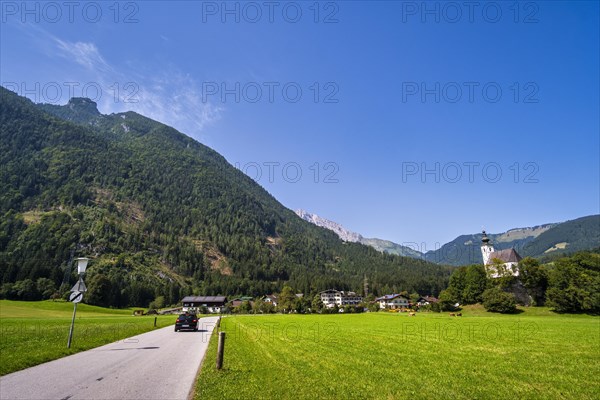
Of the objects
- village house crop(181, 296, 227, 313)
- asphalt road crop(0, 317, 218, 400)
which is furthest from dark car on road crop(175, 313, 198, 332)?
village house crop(181, 296, 227, 313)

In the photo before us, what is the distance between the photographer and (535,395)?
33.5ft

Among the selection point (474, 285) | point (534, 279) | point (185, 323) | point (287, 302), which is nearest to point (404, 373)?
point (185, 323)

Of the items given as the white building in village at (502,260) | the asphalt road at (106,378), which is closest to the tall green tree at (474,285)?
the white building in village at (502,260)

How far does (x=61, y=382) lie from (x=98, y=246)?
207490 mm

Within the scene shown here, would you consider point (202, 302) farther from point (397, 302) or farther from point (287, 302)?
point (397, 302)

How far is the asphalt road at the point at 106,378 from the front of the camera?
390 inches

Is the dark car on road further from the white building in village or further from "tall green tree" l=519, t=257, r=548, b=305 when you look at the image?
the white building in village

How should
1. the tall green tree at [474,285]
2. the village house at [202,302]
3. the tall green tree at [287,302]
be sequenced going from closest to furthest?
the tall green tree at [474,285], the tall green tree at [287,302], the village house at [202,302]

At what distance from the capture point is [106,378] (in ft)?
40.0

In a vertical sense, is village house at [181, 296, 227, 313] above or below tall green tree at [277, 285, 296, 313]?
below

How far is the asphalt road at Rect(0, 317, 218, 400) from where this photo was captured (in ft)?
32.5

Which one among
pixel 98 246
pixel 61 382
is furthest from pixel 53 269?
pixel 61 382

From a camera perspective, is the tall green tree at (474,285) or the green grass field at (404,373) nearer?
the green grass field at (404,373)

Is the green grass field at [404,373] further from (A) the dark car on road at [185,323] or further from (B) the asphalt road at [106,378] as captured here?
(A) the dark car on road at [185,323]
